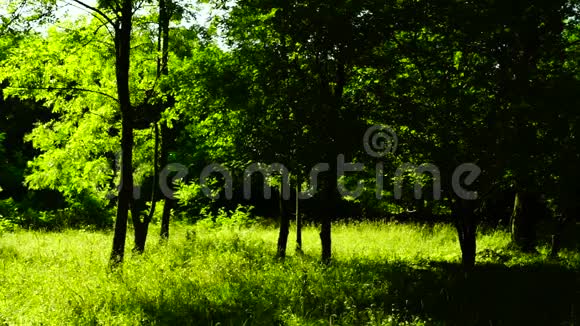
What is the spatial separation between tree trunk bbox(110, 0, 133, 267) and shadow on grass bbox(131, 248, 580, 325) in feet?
10.4

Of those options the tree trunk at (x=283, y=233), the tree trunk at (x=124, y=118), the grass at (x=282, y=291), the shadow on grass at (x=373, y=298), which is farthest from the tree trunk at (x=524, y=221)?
the tree trunk at (x=124, y=118)

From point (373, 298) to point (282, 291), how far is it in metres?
1.44

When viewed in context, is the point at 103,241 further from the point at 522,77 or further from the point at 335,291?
the point at 522,77

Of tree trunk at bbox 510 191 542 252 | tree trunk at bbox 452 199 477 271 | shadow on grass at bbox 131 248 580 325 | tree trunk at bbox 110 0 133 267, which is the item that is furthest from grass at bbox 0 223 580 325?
tree trunk at bbox 510 191 542 252

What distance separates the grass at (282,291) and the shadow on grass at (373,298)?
17mm

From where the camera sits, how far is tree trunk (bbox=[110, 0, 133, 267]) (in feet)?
33.2

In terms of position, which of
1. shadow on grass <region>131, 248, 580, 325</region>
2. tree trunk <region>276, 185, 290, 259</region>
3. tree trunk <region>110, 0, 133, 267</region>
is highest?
tree trunk <region>110, 0, 133, 267</region>

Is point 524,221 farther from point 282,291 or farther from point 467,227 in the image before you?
point 282,291

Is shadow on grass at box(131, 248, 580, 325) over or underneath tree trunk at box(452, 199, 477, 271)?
underneath

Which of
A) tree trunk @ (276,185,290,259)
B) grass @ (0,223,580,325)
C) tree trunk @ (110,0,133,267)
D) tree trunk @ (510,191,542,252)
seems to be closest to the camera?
grass @ (0,223,580,325)

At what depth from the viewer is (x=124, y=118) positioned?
10.4 m

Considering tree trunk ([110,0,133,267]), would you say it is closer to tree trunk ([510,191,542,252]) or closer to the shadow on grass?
the shadow on grass

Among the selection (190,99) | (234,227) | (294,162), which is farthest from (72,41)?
(234,227)

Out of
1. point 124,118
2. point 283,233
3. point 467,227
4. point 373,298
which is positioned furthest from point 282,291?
point 124,118
